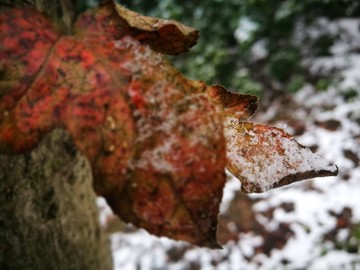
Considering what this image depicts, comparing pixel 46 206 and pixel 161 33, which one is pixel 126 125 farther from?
pixel 46 206

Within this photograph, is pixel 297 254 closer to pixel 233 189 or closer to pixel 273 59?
pixel 233 189

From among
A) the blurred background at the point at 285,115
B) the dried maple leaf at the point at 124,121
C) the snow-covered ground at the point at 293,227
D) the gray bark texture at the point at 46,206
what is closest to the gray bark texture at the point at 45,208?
the gray bark texture at the point at 46,206

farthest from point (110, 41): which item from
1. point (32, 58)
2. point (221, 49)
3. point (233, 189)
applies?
point (221, 49)

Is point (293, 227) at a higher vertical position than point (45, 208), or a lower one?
lower

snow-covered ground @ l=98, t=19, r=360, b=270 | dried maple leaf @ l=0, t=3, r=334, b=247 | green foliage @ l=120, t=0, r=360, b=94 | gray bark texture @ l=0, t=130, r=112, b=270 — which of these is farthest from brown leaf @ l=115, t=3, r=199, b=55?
green foliage @ l=120, t=0, r=360, b=94

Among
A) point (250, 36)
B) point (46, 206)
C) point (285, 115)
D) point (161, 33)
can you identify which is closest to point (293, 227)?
point (285, 115)

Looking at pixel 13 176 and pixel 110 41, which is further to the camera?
pixel 13 176
